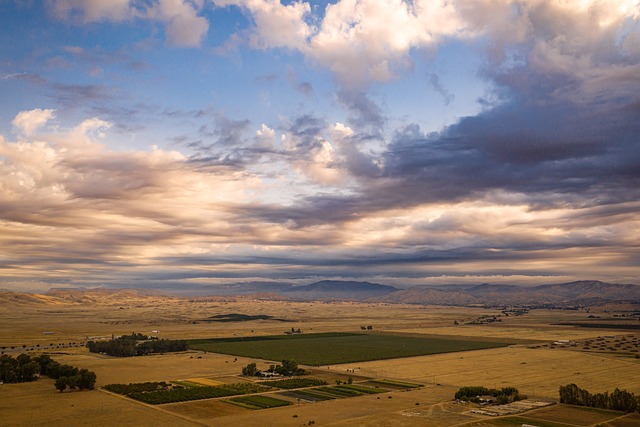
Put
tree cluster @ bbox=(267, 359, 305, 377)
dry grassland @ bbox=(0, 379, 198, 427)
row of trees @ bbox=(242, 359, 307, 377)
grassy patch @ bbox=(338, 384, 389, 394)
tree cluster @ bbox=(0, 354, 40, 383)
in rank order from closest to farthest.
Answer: dry grassland @ bbox=(0, 379, 198, 427) < grassy patch @ bbox=(338, 384, 389, 394) < tree cluster @ bbox=(0, 354, 40, 383) < row of trees @ bbox=(242, 359, 307, 377) < tree cluster @ bbox=(267, 359, 305, 377)

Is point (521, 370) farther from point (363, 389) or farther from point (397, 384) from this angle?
point (363, 389)

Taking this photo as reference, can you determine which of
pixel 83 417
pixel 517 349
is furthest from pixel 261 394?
pixel 517 349

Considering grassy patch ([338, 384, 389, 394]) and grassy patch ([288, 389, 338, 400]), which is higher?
grassy patch ([338, 384, 389, 394])

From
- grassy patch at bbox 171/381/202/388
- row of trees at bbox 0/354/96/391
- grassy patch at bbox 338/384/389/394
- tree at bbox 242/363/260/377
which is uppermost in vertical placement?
row of trees at bbox 0/354/96/391

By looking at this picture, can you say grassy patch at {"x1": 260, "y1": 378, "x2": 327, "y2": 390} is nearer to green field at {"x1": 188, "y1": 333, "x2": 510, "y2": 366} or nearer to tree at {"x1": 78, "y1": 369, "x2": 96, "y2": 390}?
green field at {"x1": 188, "y1": 333, "x2": 510, "y2": 366}

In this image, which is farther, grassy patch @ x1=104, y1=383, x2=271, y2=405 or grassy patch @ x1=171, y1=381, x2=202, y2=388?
grassy patch @ x1=171, y1=381, x2=202, y2=388

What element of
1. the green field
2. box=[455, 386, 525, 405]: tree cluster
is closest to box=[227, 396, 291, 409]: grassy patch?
box=[455, 386, 525, 405]: tree cluster

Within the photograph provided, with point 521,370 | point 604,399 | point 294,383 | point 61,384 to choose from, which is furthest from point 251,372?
point 604,399
